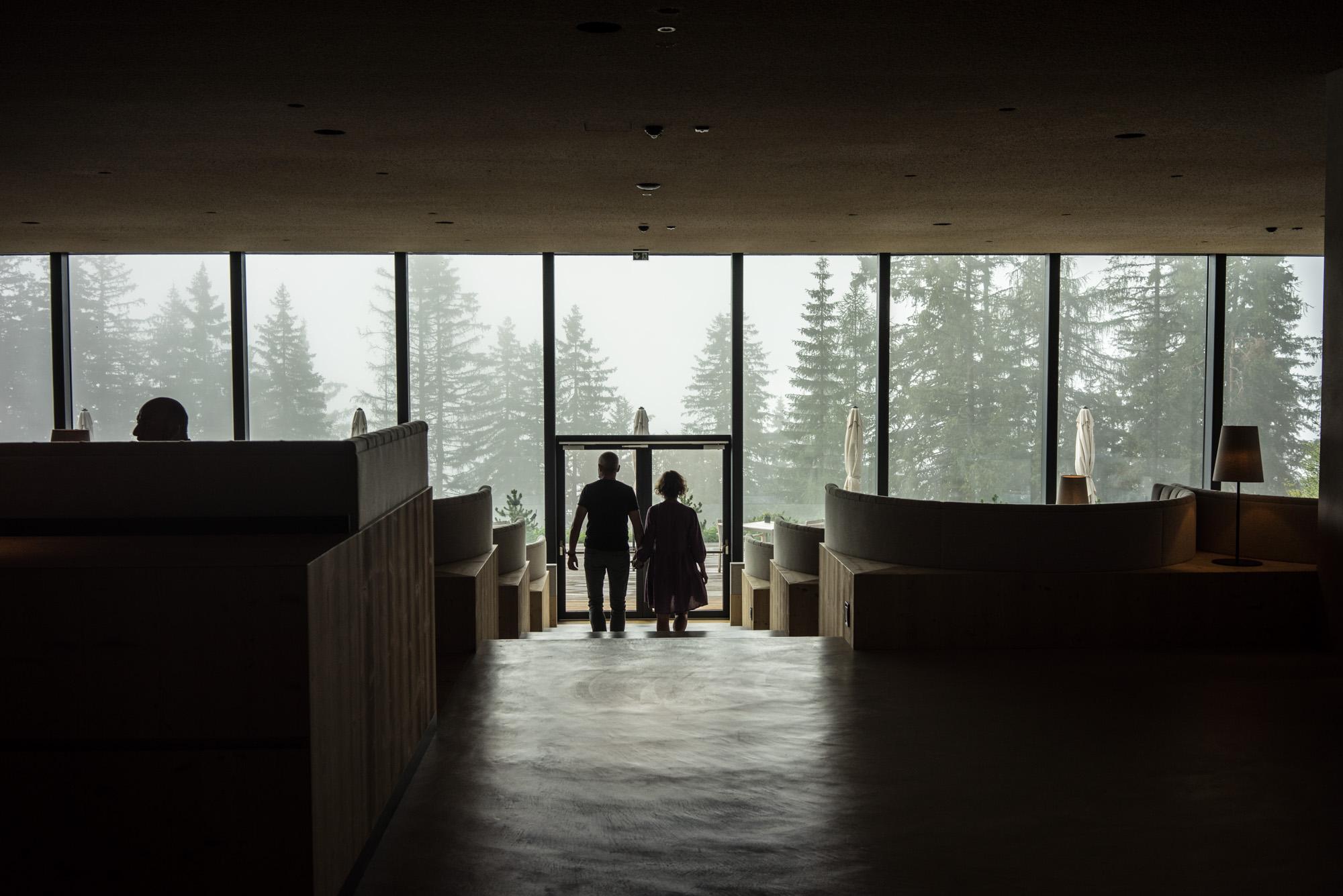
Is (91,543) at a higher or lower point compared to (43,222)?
lower

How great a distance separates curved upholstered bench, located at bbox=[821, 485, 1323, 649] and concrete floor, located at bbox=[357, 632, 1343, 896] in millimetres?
271

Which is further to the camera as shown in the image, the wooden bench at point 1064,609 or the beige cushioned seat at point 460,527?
the beige cushioned seat at point 460,527

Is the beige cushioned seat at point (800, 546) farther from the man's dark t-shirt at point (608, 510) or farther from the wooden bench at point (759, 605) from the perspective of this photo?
the man's dark t-shirt at point (608, 510)

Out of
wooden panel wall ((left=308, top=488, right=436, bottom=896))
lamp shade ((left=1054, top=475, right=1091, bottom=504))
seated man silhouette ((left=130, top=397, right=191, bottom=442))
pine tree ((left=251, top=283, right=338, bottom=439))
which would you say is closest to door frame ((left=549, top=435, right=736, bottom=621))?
pine tree ((left=251, top=283, right=338, bottom=439))

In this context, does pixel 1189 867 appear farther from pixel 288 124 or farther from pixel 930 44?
pixel 288 124

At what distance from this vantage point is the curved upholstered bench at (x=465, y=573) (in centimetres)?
615

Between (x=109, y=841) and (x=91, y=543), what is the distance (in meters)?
0.77

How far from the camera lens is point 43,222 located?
346 inches

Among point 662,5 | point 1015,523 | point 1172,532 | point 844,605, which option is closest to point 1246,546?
point 1172,532

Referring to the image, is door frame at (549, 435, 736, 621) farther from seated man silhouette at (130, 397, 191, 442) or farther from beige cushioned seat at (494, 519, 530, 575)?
seated man silhouette at (130, 397, 191, 442)

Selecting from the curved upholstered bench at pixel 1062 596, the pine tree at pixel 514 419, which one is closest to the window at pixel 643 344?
the pine tree at pixel 514 419

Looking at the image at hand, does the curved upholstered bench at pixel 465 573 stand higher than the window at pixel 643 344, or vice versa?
the window at pixel 643 344

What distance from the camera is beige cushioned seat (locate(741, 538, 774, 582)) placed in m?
9.82

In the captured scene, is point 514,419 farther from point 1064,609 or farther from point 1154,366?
point 1154,366
